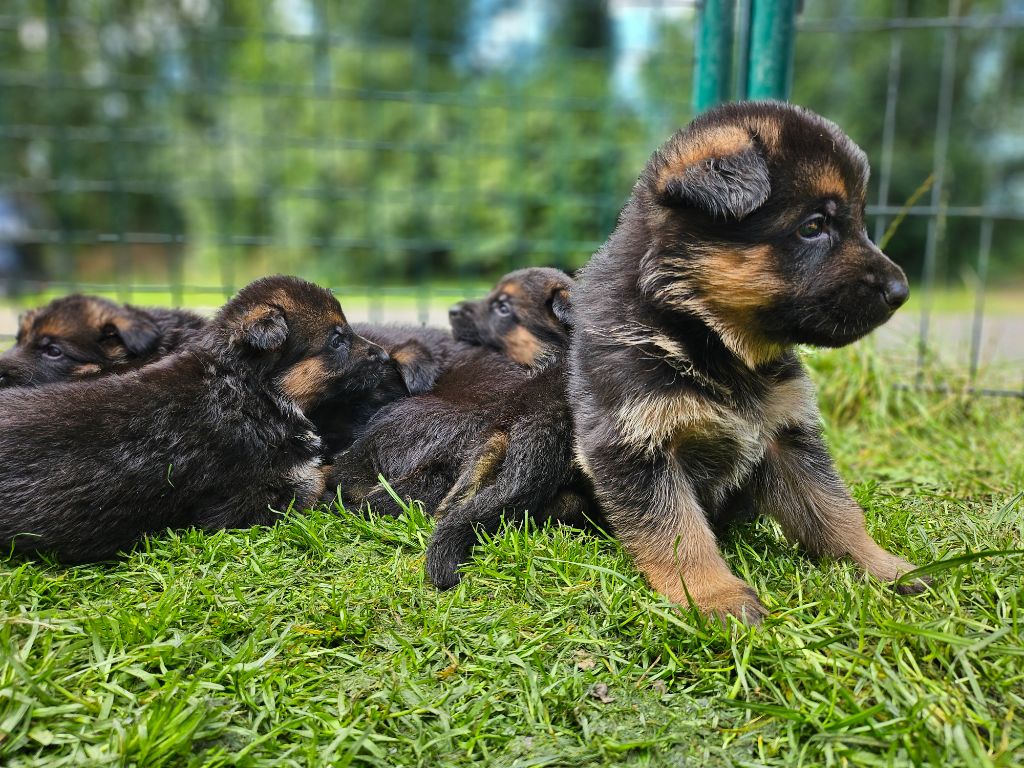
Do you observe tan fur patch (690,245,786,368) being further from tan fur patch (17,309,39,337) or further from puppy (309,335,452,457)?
tan fur patch (17,309,39,337)

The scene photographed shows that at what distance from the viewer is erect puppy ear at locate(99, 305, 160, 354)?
4617 millimetres

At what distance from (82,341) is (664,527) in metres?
3.46

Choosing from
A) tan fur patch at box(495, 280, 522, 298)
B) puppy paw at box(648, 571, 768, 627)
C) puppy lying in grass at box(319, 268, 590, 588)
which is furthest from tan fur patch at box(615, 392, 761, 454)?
tan fur patch at box(495, 280, 522, 298)

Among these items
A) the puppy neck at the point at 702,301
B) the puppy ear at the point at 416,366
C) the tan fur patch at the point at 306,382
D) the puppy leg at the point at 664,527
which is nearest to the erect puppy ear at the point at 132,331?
the tan fur patch at the point at 306,382

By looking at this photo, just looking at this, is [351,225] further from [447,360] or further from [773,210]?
[773,210]

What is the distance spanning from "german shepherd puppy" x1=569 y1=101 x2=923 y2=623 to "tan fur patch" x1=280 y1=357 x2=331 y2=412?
5.07 feet

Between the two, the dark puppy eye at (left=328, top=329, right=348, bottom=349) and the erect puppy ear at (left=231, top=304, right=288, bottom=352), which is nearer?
the erect puppy ear at (left=231, top=304, right=288, bottom=352)

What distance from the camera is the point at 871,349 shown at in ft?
17.7

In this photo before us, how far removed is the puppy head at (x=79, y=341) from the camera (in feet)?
15.0

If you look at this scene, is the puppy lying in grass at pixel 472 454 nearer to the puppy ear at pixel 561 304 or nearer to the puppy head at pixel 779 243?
the puppy ear at pixel 561 304

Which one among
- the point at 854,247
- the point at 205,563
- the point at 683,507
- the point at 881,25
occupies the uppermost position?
the point at 881,25

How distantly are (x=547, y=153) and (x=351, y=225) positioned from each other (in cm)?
721

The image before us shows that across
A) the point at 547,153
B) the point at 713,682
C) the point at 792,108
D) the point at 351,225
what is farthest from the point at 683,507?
the point at 351,225

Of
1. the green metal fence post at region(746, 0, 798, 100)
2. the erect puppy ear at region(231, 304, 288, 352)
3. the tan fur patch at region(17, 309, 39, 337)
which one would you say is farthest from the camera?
the tan fur patch at region(17, 309, 39, 337)
